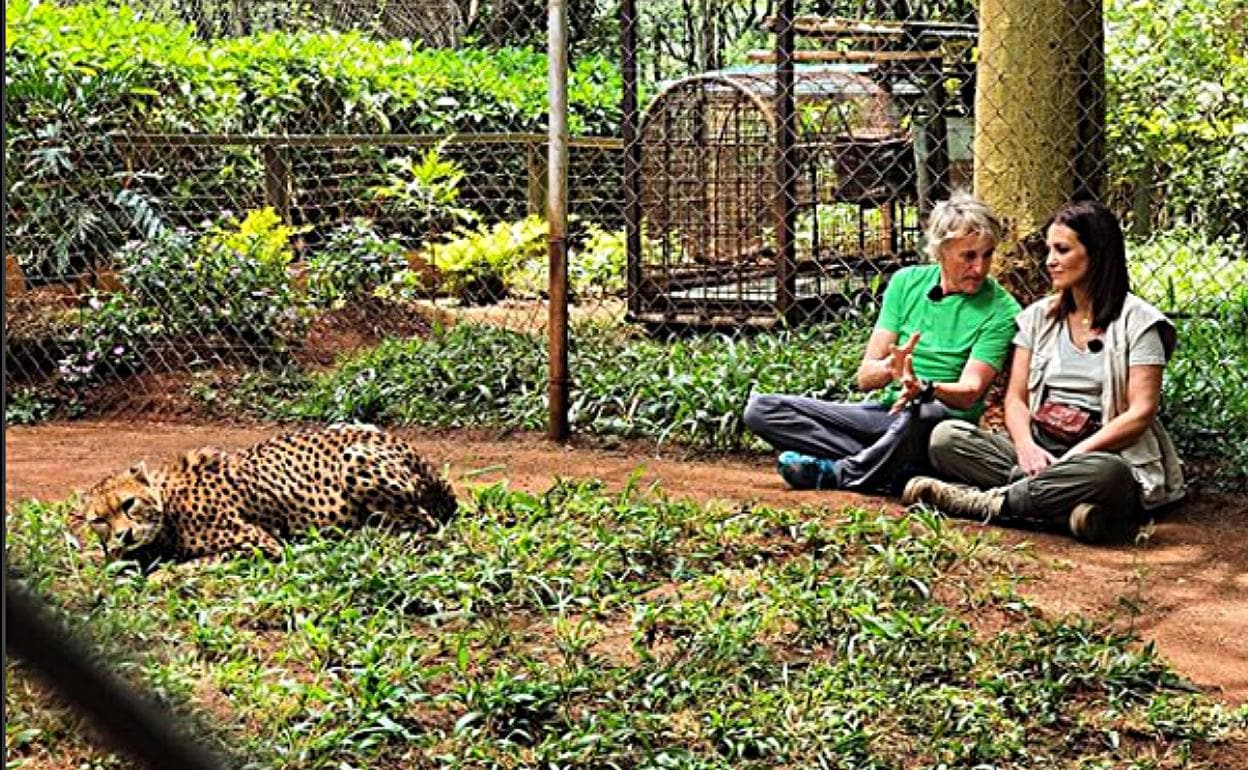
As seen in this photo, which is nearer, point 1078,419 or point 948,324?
point 1078,419

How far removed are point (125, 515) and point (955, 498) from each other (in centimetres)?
254

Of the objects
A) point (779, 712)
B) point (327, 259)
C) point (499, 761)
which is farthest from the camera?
point (327, 259)

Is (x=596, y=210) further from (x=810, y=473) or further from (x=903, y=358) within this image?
(x=903, y=358)

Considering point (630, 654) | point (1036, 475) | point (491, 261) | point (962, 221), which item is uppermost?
point (962, 221)

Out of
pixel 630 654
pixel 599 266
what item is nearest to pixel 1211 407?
pixel 630 654

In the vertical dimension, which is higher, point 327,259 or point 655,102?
point 655,102

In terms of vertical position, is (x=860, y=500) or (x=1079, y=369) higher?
(x=1079, y=369)

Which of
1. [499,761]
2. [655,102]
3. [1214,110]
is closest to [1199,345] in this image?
[1214,110]

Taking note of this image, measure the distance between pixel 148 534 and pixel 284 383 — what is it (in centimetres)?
344

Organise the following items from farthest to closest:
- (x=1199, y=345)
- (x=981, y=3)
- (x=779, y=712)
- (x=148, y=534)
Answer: (x=1199, y=345) → (x=981, y=3) → (x=148, y=534) → (x=779, y=712)

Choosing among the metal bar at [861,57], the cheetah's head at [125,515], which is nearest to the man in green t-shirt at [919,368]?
the cheetah's head at [125,515]

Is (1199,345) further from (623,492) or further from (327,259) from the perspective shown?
(327,259)

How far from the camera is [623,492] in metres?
5.36

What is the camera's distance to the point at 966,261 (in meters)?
5.60
